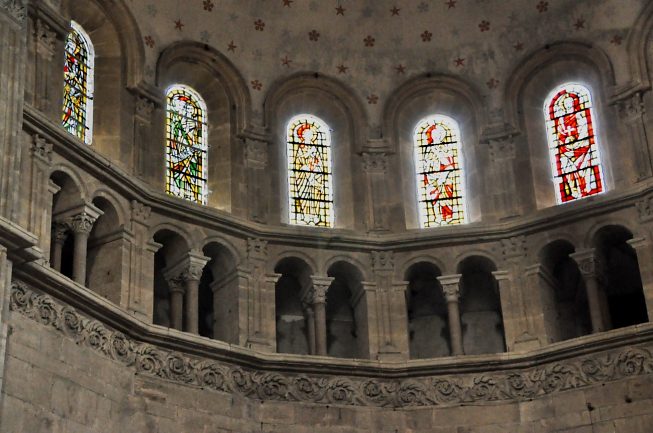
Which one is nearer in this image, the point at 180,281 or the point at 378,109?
the point at 180,281

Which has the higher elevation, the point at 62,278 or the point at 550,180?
the point at 550,180

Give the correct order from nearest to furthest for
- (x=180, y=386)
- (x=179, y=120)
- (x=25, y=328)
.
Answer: (x=25, y=328), (x=180, y=386), (x=179, y=120)

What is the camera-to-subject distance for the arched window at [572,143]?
28.4 metres

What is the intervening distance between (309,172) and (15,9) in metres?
8.13

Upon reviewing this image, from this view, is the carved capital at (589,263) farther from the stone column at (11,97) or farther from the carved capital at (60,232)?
the stone column at (11,97)

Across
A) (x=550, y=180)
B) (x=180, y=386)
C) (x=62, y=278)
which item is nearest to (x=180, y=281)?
(x=180, y=386)

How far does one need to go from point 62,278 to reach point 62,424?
2.42 meters

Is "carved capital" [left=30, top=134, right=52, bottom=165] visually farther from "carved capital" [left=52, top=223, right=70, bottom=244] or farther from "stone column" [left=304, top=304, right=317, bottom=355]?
"stone column" [left=304, top=304, right=317, bottom=355]

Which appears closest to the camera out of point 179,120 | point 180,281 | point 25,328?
point 25,328

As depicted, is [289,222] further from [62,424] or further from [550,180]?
[62,424]

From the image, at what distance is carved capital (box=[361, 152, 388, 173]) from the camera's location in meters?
29.3

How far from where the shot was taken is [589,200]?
27.4 metres

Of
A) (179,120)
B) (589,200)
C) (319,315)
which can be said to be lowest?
(319,315)

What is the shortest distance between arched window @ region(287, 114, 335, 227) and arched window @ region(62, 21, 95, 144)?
4.83 m
